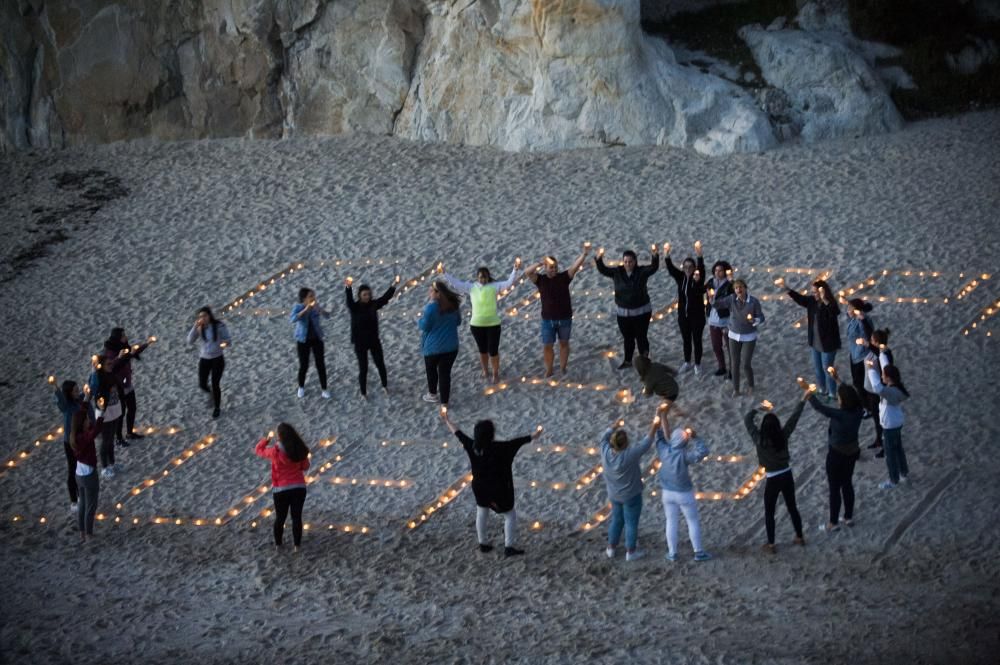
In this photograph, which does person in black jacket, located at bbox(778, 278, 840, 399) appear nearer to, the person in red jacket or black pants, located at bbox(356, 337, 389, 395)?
black pants, located at bbox(356, 337, 389, 395)

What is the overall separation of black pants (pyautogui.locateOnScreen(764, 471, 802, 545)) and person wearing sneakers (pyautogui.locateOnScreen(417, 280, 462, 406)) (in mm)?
4802

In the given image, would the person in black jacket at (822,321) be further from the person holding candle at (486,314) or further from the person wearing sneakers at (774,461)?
the person holding candle at (486,314)

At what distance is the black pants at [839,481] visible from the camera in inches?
529

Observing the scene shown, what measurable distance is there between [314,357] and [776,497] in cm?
648

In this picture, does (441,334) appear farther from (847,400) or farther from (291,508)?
(847,400)

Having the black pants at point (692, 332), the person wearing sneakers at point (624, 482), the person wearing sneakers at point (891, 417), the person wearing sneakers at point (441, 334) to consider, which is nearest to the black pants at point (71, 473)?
the person wearing sneakers at point (441, 334)

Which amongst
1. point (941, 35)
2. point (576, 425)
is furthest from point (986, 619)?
point (941, 35)

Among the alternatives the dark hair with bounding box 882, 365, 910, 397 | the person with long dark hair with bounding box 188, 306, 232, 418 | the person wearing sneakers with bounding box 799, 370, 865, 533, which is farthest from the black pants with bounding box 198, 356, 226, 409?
the dark hair with bounding box 882, 365, 910, 397

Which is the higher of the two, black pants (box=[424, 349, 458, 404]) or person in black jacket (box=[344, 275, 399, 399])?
person in black jacket (box=[344, 275, 399, 399])

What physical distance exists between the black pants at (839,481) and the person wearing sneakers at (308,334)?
249 inches

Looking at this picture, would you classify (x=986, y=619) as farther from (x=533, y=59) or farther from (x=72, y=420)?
(x=533, y=59)

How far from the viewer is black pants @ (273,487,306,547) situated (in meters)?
14.1

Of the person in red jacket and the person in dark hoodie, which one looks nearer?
the person in red jacket

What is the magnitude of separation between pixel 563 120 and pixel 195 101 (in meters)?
7.15
